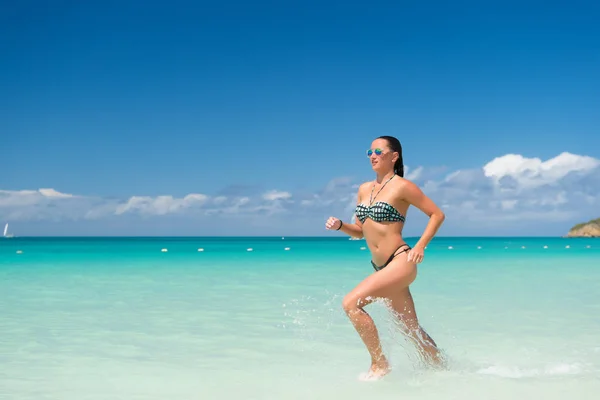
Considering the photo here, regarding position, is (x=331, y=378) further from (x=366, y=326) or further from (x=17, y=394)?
(x=17, y=394)

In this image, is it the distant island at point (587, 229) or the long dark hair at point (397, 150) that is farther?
the distant island at point (587, 229)

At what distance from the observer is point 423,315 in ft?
35.5

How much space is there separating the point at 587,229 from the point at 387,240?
620ft

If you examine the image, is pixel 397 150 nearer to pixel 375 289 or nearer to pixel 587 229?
pixel 375 289

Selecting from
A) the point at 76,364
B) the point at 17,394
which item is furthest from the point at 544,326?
the point at 17,394

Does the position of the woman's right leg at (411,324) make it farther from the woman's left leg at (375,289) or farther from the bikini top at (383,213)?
the bikini top at (383,213)

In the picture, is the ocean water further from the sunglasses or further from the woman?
the sunglasses

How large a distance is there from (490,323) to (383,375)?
14.9ft

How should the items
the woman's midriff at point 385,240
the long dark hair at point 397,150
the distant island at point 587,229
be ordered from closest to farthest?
the woman's midriff at point 385,240 → the long dark hair at point 397,150 → the distant island at point 587,229

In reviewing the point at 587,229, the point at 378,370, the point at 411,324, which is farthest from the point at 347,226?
the point at 587,229

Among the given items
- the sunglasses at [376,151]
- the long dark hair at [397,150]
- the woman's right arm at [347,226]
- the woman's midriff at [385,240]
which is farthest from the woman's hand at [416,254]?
the sunglasses at [376,151]

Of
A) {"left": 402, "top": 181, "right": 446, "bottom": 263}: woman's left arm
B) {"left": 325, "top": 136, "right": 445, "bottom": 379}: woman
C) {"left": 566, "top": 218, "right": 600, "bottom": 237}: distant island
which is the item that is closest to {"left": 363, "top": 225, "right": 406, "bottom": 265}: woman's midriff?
{"left": 325, "top": 136, "right": 445, "bottom": 379}: woman

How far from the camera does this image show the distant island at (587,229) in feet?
566

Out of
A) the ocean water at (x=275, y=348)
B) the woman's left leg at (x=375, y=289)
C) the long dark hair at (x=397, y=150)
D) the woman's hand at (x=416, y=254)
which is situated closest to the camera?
the woman's hand at (x=416, y=254)
